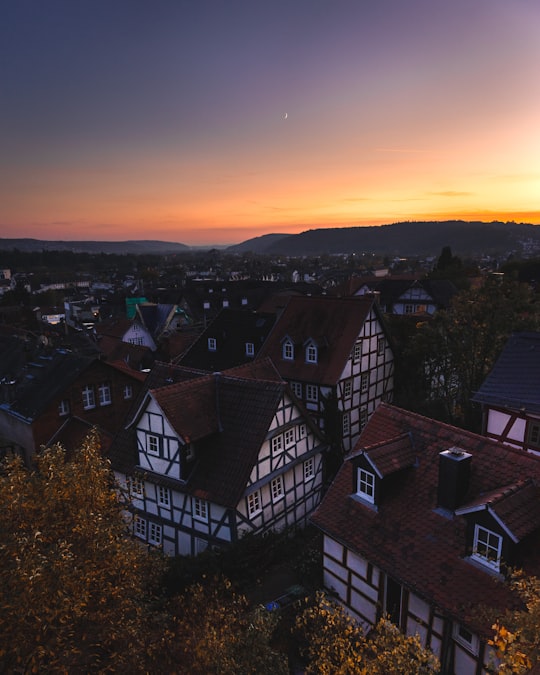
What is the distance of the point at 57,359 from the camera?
31.6 metres

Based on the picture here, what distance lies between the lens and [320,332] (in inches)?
1324

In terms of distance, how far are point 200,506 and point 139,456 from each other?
415cm

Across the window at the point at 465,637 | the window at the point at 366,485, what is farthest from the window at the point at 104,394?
the window at the point at 465,637

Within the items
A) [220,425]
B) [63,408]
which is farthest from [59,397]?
[220,425]

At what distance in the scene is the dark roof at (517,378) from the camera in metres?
22.3

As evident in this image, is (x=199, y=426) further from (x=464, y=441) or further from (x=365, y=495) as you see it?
(x=464, y=441)

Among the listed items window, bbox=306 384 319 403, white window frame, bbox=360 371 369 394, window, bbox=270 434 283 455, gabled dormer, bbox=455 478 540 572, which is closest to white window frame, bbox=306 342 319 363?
window, bbox=306 384 319 403

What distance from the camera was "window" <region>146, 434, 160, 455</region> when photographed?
69.9ft

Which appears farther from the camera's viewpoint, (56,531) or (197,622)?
(197,622)

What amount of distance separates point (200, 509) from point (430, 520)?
10.7 meters

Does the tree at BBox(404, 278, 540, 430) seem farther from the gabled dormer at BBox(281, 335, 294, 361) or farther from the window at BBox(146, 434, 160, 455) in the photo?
the window at BBox(146, 434, 160, 455)

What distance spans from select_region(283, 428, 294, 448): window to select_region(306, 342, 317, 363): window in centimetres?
1040

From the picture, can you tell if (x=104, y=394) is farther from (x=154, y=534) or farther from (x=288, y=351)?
(x=288, y=351)

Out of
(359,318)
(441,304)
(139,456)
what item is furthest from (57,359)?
(441,304)
